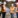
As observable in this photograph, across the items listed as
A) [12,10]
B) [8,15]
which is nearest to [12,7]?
[12,10]

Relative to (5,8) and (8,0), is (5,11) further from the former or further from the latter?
(8,0)

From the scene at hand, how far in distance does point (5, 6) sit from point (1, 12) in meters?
0.13

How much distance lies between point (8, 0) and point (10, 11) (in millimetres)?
195

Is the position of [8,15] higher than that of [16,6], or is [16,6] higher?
[16,6]

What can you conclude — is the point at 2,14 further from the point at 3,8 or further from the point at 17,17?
the point at 17,17

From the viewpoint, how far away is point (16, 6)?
0.76 m

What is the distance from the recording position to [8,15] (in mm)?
768

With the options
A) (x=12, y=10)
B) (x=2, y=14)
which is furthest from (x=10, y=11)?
(x=2, y=14)

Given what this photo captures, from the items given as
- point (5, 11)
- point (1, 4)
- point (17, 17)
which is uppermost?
point (1, 4)

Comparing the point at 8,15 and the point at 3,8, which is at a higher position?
the point at 3,8

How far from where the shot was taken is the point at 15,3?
2.48 feet

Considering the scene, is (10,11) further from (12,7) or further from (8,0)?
(8,0)

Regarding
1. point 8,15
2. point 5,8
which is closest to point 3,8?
point 5,8

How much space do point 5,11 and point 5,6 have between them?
0.29ft
